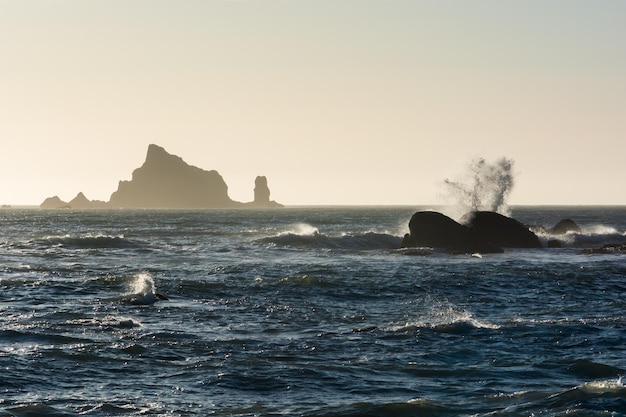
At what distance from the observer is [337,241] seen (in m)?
72.3

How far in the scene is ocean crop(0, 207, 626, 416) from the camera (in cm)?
1727

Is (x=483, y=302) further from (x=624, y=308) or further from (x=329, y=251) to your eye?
(x=329, y=251)

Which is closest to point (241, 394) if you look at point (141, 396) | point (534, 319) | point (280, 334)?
point (141, 396)

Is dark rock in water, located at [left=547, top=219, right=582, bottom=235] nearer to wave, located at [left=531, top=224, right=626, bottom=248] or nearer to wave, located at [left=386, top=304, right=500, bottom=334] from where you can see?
wave, located at [left=531, top=224, right=626, bottom=248]

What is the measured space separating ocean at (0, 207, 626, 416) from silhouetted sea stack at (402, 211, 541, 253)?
1299cm

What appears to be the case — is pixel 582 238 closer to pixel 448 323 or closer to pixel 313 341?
pixel 448 323

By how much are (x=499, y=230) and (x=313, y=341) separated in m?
43.9

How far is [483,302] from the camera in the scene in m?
33.1

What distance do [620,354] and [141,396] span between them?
1231cm

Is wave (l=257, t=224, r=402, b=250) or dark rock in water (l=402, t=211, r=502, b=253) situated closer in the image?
dark rock in water (l=402, t=211, r=502, b=253)

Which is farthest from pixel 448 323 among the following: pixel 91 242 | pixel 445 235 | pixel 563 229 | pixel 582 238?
pixel 563 229

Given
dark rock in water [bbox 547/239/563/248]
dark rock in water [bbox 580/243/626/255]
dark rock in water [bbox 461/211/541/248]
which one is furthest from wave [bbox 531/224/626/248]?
dark rock in water [bbox 580/243/626/255]

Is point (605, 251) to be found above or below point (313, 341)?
above

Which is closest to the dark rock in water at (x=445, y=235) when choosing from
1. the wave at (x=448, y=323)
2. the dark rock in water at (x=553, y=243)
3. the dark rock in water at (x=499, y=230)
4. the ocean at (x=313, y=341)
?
the dark rock in water at (x=499, y=230)
